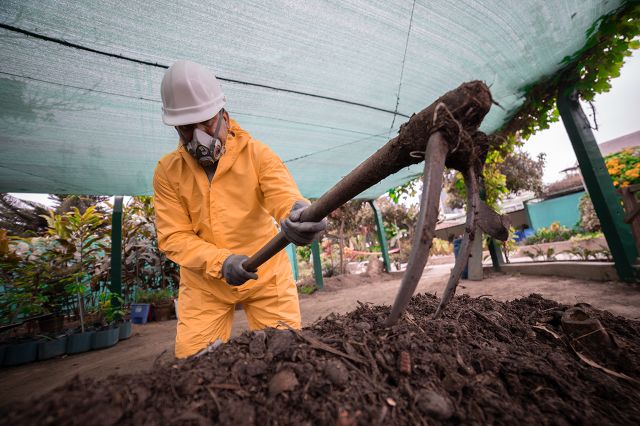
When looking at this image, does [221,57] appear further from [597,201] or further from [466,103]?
[597,201]

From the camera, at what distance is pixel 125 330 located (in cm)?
447

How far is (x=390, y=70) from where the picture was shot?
8.24 feet

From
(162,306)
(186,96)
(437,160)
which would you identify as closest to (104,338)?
(162,306)

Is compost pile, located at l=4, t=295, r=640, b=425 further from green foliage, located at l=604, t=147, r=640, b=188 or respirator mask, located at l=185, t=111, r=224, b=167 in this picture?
green foliage, located at l=604, t=147, r=640, b=188

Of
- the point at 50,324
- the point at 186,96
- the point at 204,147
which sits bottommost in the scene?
the point at 50,324

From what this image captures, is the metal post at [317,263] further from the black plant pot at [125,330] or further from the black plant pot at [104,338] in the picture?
the black plant pot at [104,338]

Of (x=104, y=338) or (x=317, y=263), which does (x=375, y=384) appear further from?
(x=317, y=263)

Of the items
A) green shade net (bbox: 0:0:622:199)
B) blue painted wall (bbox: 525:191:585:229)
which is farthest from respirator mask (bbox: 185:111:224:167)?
blue painted wall (bbox: 525:191:585:229)

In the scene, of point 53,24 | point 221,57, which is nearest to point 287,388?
point 221,57

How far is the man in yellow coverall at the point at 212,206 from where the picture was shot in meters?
1.63

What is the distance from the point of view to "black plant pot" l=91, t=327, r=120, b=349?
156 inches

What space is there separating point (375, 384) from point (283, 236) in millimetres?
798

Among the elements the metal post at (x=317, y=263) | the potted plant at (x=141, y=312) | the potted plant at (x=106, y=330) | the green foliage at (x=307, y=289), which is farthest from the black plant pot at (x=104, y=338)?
the metal post at (x=317, y=263)

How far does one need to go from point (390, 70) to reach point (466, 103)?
2098 mm
